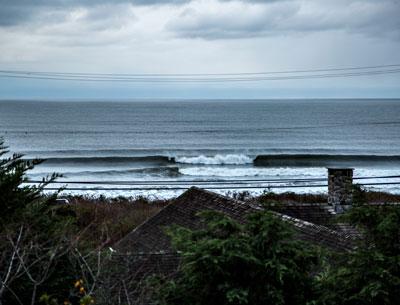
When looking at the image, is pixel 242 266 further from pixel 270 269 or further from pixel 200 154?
pixel 200 154

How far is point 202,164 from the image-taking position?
55031 millimetres

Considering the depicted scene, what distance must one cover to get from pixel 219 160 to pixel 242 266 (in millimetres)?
48398

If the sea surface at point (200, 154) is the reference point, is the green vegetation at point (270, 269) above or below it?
above

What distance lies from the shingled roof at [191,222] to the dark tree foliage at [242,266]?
221 inches

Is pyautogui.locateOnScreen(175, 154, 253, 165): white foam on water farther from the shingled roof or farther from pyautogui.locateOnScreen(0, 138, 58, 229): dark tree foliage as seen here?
pyautogui.locateOnScreen(0, 138, 58, 229): dark tree foliage

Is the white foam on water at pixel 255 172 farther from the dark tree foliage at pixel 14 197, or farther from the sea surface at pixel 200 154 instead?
the dark tree foliage at pixel 14 197

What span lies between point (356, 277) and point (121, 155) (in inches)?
2067

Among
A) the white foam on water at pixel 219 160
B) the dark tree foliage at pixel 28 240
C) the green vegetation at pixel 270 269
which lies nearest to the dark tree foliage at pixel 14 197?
the dark tree foliage at pixel 28 240

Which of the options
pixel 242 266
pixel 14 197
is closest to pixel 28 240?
pixel 14 197

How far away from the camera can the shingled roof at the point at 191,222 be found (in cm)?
1348

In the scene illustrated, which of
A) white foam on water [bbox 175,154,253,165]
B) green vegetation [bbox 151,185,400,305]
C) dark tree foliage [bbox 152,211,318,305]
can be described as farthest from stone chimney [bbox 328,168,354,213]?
white foam on water [bbox 175,154,253,165]

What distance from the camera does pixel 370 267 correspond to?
7.44m

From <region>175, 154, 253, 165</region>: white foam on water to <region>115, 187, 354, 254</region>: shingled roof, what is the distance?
37.6 meters

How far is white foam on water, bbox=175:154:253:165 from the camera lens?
5553 centimetres
